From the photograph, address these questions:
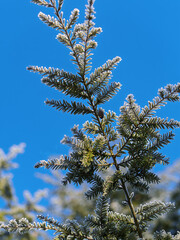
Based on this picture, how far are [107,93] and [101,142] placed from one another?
44 cm

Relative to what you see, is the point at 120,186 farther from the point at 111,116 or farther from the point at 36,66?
the point at 36,66

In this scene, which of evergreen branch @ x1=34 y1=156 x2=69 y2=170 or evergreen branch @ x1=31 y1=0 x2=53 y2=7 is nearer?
evergreen branch @ x1=31 y1=0 x2=53 y2=7

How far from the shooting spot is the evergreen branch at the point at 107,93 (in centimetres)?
176

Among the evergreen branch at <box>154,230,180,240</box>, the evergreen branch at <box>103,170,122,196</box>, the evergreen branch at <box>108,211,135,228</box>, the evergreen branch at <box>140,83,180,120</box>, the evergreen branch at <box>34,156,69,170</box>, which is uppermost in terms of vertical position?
the evergreen branch at <box>140,83,180,120</box>

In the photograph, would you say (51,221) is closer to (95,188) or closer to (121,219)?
(95,188)

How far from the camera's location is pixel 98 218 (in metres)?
1.68

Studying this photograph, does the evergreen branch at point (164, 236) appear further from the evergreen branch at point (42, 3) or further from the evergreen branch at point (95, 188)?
the evergreen branch at point (42, 3)

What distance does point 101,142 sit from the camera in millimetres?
1656

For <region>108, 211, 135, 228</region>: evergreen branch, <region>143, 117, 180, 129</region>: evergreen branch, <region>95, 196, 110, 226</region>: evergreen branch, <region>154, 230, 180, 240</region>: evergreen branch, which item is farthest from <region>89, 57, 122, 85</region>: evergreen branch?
<region>154, 230, 180, 240</region>: evergreen branch

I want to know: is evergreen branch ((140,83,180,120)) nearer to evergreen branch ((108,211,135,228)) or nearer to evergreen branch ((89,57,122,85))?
evergreen branch ((89,57,122,85))

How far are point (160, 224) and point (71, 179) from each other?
418 centimetres

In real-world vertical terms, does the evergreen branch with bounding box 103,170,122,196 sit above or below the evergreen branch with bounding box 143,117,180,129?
below

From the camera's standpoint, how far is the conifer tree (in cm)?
163

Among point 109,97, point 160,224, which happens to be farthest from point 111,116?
point 160,224
